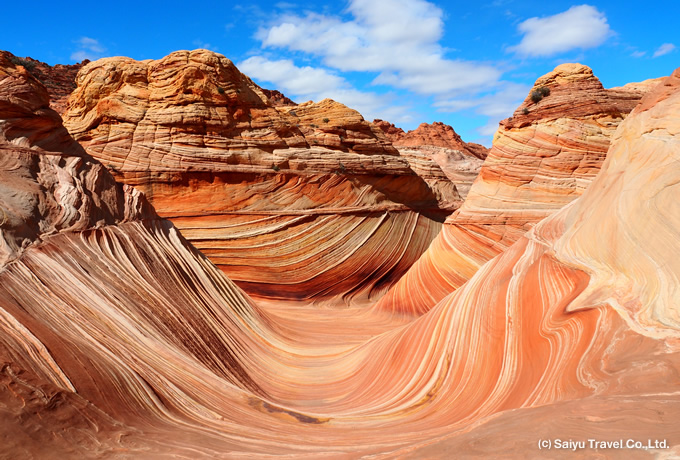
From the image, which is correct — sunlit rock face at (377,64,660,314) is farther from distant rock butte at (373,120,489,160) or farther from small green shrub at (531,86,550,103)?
distant rock butte at (373,120,489,160)

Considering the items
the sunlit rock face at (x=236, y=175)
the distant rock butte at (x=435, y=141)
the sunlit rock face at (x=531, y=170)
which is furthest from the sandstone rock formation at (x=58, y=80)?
the distant rock butte at (x=435, y=141)

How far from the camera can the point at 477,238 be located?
10.6 meters

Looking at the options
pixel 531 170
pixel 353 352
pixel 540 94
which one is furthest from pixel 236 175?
pixel 540 94

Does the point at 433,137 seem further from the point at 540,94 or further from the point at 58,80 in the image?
the point at 540,94

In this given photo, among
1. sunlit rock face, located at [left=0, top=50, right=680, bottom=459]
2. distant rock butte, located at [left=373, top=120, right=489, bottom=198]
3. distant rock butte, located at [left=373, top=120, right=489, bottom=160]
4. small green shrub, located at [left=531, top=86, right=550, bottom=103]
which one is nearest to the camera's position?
sunlit rock face, located at [left=0, top=50, right=680, bottom=459]

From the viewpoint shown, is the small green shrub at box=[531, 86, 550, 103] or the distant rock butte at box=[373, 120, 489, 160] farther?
the distant rock butte at box=[373, 120, 489, 160]

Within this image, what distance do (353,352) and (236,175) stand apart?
665 centimetres

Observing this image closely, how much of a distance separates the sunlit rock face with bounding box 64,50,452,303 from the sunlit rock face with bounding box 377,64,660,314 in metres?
2.74

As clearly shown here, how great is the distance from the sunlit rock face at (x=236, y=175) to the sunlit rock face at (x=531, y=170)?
8.99ft

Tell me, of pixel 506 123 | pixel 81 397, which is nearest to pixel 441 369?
pixel 81 397

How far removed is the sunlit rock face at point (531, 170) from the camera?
10016 millimetres

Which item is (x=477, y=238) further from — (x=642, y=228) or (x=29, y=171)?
(x=29, y=171)

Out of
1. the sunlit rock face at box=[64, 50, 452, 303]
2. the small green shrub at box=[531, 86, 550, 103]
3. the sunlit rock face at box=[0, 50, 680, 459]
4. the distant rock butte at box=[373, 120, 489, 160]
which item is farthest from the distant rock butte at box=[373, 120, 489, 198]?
the sunlit rock face at box=[0, 50, 680, 459]

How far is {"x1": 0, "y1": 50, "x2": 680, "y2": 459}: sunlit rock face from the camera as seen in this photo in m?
2.60
